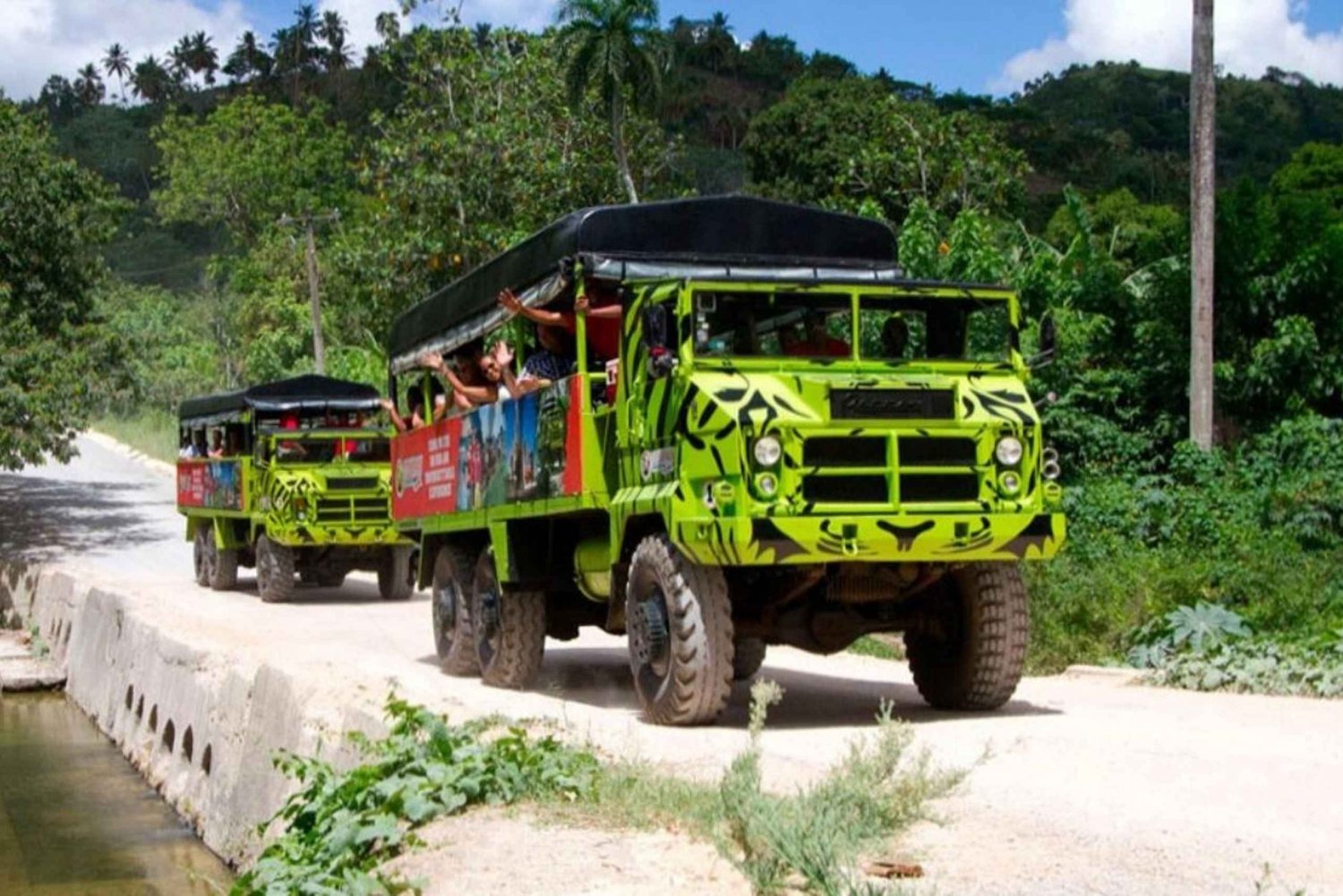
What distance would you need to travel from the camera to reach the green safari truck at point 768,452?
10906 millimetres

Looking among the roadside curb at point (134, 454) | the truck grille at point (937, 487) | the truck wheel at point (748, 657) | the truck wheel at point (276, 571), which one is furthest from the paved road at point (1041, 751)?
the roadside curb at point (134, 454)

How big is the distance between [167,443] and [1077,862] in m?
56.2

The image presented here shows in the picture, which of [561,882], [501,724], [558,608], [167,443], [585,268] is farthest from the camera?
[167,443]

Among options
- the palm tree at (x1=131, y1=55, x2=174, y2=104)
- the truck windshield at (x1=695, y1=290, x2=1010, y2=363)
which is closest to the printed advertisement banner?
the truck windshield at (x1=695, y1=290, x2=1010, y2=363)

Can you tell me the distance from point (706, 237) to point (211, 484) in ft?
56.4

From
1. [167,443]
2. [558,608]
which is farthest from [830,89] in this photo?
[558,608]

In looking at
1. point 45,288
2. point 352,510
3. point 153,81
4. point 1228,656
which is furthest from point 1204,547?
point 153,81

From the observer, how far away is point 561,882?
6969mm

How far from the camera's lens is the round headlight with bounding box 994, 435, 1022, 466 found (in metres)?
11.3

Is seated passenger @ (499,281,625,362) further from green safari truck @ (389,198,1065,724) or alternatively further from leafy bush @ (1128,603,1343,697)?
leafy bush @ (1128,603,1343,697)

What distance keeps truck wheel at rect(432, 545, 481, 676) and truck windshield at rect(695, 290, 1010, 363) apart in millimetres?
4961

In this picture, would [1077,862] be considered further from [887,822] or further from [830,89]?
[830,89]

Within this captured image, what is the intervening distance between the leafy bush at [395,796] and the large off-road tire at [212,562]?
1978 cm

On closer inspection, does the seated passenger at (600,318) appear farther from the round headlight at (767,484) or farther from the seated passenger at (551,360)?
the round headlight at (767,484)
